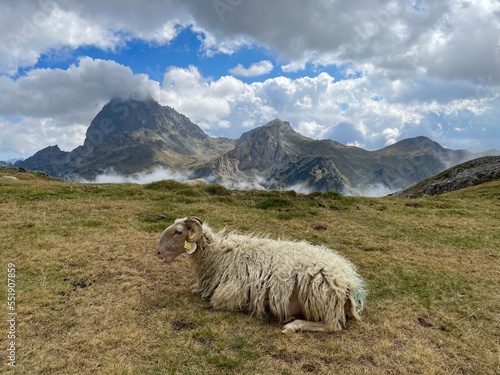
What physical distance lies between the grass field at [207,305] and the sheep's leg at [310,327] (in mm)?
226

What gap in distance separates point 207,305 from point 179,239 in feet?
7.33

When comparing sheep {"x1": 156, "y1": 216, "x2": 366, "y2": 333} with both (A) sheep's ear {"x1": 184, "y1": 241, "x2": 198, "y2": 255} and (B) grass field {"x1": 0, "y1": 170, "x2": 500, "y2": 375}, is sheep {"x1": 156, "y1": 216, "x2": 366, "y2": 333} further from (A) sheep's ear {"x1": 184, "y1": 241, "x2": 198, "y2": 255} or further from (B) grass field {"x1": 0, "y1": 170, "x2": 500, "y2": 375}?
(B) grass field {"x1": 0, "y1": 170, "x2": 500, "y2": 375}

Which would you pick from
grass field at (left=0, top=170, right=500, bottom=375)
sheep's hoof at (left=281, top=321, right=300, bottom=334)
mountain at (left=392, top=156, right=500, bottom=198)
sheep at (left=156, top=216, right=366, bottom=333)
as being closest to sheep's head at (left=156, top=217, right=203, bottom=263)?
sheep at (left=156, top=216, right=366, bottom=333)

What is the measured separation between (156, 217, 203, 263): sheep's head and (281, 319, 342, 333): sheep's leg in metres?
3.71

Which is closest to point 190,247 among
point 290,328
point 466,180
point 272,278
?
point 272,278

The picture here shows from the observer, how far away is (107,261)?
41.0 ft

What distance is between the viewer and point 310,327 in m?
8.63

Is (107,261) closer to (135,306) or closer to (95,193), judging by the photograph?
(135,306)

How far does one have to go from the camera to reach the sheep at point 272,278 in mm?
8883

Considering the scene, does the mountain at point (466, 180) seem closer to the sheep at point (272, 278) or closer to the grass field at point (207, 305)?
the grass field at point (207, 305)

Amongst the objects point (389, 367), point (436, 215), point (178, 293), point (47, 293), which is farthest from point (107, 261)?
point (436, 215)

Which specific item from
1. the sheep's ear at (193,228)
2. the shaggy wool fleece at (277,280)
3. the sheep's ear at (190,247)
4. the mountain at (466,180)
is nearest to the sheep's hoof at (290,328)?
the shaggy wool fleece at (277,280)

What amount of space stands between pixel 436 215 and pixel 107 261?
832 inches

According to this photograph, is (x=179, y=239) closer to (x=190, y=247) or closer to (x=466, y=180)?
(x=190, y=247)
